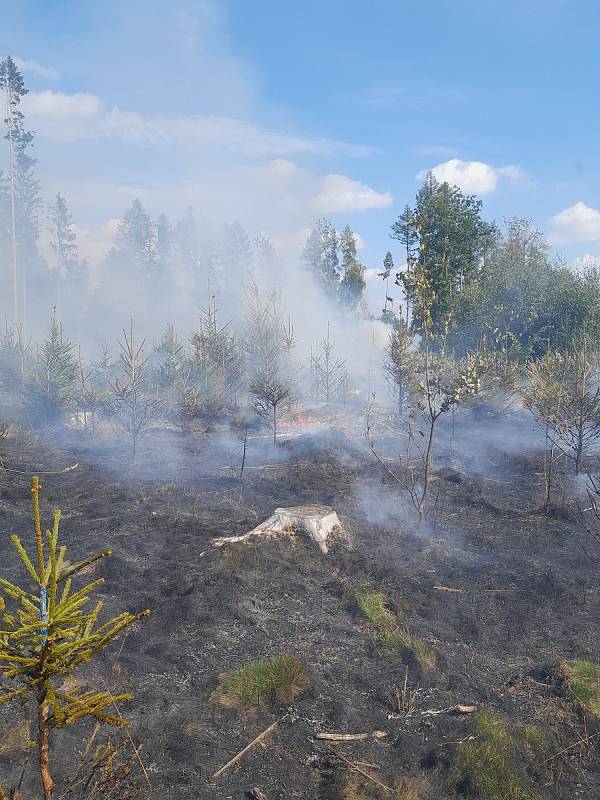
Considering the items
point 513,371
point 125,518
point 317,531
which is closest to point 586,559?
point 317,531

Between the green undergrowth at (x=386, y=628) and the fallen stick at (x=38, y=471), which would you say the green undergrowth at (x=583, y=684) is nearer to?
the green undergrowth at (x=386, y=628)

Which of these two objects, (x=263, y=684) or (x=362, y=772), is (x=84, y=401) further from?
(x=362, y=772)

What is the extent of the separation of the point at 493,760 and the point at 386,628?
247cm

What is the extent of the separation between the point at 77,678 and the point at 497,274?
3166cm

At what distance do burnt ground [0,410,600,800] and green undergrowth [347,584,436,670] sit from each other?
128 mm

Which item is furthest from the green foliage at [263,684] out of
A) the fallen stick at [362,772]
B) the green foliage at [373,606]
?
the green foliage at [373,606]

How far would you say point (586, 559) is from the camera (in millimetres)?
9312

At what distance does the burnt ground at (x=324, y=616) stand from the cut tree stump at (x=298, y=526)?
0.26 m

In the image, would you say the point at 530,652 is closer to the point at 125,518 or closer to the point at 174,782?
the point at 174,782

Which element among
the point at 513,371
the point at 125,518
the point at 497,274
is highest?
the point at 497,274

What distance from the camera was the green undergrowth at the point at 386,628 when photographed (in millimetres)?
6398

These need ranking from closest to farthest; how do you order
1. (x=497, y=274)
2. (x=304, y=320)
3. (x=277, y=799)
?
1. (x=277, y=799)
2. (x=497, y=274)
3. (x=304, y=320)

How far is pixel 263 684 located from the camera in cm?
570

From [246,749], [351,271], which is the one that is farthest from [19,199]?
[246,749]
